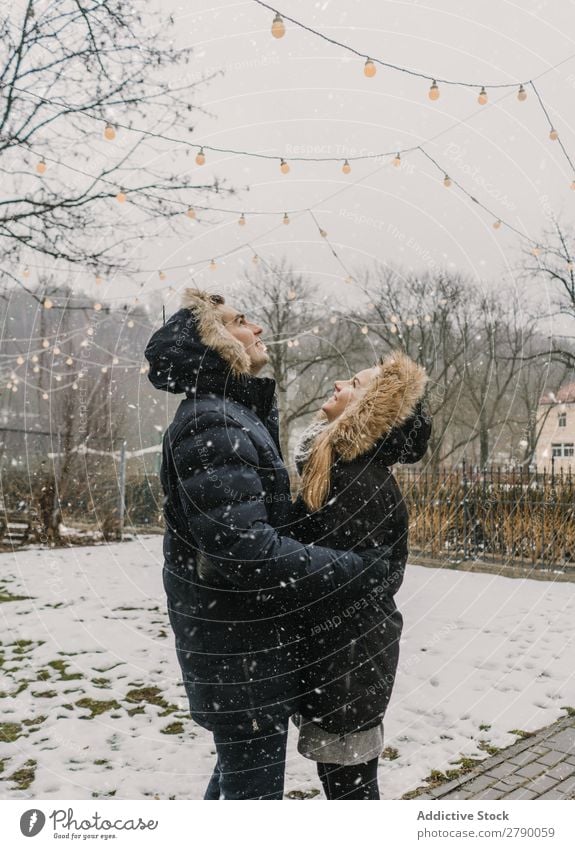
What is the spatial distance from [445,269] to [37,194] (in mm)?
3017

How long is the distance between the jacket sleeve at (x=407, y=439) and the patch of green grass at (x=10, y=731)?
217 centimetres

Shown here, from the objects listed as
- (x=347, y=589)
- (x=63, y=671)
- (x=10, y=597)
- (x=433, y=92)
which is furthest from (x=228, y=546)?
(x=10, y=597)

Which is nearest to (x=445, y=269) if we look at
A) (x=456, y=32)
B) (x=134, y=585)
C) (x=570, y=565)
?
(x=456, y=32)

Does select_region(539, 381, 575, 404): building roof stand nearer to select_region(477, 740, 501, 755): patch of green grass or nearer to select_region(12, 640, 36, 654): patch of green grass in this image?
select_region(477, 740, 501, 755): patch of green grass

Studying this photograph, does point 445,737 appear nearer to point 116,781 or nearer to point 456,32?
point 116,781

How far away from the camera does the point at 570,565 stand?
246 inches

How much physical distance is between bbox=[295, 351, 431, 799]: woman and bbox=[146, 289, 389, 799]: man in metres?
0.05

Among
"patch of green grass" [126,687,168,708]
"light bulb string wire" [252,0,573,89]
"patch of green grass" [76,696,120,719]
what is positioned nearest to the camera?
"light bulb string wire" [252,0,573,89]

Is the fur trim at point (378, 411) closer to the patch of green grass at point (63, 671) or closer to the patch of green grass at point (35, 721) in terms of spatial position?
the patch of green grass at point (35, 721)

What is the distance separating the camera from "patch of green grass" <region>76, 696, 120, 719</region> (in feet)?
9.48

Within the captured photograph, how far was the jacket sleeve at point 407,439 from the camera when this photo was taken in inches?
59.0

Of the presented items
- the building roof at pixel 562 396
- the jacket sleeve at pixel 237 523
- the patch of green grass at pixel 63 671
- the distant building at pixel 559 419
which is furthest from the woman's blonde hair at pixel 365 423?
the building roof at pixel 562 396

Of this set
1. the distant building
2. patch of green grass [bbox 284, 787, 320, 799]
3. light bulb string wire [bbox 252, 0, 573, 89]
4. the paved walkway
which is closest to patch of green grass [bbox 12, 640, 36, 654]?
patch of green grass [bbox 284, 787, 320, 799]

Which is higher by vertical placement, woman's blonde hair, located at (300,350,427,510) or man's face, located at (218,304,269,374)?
man's face, located at (218,304,269,374)
